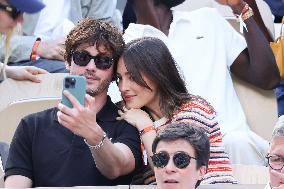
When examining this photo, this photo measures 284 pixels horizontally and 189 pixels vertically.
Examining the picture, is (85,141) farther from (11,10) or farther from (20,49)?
(20,49)

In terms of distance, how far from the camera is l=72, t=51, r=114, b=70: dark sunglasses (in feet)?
13.9

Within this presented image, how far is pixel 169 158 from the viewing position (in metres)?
3.60

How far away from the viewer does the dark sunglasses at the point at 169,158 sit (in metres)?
3.59

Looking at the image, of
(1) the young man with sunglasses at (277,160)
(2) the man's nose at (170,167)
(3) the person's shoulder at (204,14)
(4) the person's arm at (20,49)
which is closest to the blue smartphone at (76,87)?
(2) the man's nose at (170,167)

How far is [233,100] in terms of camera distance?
17.9 feet

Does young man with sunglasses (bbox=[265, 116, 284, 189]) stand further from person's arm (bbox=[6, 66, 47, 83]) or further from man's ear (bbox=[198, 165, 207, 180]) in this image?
person's arm (bbox=[6, 66, 47, 83])

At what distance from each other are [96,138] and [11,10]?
0.64 m

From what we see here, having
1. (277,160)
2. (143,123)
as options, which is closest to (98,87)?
(143,123)

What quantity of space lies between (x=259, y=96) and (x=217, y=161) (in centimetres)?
143

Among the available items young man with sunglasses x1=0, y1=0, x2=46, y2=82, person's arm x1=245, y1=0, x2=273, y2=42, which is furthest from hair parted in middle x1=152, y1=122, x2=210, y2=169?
person's arm x1=245, y1=0, x2=273, y2=42

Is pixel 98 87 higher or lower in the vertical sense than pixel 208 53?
higher

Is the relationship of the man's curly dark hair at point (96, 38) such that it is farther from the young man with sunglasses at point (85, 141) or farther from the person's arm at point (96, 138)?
the person's arm at point (96, 138)

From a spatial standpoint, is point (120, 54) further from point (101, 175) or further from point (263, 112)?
point (263, 112)

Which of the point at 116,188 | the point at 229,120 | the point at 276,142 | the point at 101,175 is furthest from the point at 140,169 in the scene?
the point at 229,120
